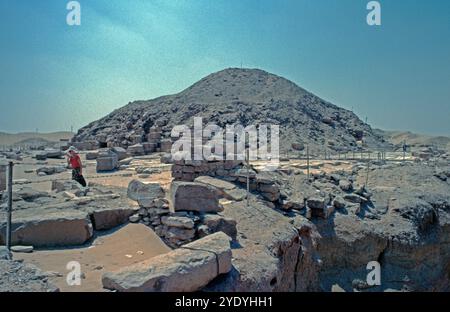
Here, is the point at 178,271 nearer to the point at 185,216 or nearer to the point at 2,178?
the point at 185,216

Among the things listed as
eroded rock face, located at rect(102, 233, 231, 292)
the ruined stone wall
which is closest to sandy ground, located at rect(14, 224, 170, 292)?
eroded rock face, located at rect(102, 233, 231, 292)

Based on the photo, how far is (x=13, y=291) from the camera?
145 inches

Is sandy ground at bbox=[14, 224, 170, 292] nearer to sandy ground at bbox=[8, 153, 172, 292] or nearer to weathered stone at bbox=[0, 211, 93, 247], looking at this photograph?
sandy ground at bbox=[8, 153, 172, 292]

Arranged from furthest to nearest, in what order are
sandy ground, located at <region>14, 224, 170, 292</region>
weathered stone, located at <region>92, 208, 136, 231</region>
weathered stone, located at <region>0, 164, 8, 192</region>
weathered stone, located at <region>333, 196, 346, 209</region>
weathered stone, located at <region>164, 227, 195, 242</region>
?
weathered stone, located at <region>333, 196, 346, 209</region> < weathered stone, located at <region>0, 164, 8, 192</region> < weathered stone, located at <region>92, 208, 136, 231</region> < weathered stone, located at <region>164, 227, 195, 242</region> < sandy ground, located at <region>14, 224, 170, 292</region>

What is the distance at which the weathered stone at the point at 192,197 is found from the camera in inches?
259

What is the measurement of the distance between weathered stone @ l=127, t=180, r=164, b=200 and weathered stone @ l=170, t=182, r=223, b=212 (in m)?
0.77

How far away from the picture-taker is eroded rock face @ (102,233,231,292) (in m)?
3.79

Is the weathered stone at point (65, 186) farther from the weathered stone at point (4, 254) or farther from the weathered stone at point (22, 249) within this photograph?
the weathered stone at point (4, 254)

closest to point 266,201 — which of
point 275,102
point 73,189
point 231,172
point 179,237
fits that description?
point 231,172

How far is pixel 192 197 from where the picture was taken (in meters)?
6.62

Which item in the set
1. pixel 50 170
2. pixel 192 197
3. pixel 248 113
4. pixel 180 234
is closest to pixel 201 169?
pixel 192 197

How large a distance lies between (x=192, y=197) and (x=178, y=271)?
2593 mm

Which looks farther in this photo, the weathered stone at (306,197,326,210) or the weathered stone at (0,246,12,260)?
the weathered stone at (306,197,326,210)

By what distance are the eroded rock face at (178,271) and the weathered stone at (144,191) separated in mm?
2728
